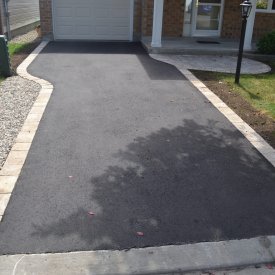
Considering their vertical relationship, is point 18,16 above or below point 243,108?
above

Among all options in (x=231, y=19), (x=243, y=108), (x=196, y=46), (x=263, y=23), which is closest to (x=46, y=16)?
(x=196, y=46)

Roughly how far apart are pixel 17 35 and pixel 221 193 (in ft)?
49.2

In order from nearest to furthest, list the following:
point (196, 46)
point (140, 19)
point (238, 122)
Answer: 1. point (238, 122)
2. point (196, 46)
3. point (140, 19)

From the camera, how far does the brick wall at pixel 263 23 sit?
15.1m

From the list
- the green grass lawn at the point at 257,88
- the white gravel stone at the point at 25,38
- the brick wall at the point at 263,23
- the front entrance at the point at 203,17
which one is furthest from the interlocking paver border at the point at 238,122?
the white gravel stone at the point at 25,38

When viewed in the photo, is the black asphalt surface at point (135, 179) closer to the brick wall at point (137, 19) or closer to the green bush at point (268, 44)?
the green bush at point (268, 44)

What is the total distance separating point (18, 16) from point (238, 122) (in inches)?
545

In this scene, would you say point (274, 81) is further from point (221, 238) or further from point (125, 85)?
point (221, 238)

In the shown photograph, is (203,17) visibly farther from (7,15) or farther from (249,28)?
(7,15)

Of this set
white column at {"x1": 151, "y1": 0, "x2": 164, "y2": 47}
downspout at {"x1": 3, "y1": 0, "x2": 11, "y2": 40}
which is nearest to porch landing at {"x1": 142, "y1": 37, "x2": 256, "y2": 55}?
white column at {"x1": 151, "y1": 0, "x2": 164, "y2": 47}

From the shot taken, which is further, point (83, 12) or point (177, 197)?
point (83, 12)

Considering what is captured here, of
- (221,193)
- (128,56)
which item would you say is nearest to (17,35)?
(128,56)

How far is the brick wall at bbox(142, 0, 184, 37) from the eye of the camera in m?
14.7

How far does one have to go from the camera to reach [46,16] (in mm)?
15086
